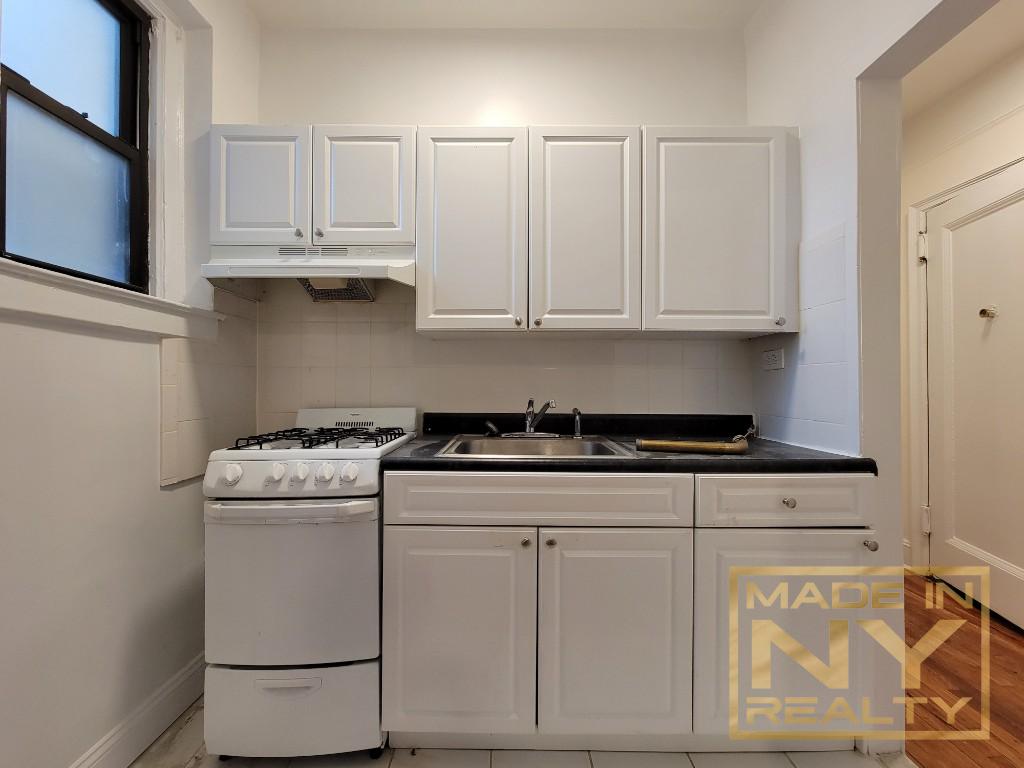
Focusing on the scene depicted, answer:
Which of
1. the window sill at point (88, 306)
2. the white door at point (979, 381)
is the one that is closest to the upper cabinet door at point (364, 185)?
the window sill at point (88, 306)

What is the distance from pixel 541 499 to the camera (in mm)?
1497

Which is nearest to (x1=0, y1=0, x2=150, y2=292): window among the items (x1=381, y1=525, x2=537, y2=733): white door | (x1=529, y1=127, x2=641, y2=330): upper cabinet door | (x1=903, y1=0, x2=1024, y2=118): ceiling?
(x1=381, y1=525, x2=537, y2=733): white door

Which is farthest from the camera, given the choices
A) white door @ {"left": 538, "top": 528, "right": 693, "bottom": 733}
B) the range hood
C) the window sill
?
the range hood

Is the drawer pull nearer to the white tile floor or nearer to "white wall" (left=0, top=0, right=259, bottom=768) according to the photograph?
the white tile floor

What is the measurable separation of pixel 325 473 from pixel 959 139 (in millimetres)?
3397

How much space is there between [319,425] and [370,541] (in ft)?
2.69

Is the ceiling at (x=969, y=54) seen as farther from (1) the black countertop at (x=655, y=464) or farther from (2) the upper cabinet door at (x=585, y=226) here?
(1) the black countertop at (x=655, y=464)

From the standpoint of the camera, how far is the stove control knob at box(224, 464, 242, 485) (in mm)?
1413

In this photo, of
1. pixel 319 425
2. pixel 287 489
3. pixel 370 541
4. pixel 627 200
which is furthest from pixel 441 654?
pixel 627 200

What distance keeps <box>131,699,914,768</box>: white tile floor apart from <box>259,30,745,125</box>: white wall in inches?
95.3

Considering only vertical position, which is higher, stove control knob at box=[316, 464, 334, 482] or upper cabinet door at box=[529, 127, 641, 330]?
upper cabinet door at box=[529, 127, 641, 330]

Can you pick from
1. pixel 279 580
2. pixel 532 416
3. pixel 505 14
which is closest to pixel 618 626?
pixel 532 416

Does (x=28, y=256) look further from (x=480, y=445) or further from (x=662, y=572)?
(x=662, y=572)

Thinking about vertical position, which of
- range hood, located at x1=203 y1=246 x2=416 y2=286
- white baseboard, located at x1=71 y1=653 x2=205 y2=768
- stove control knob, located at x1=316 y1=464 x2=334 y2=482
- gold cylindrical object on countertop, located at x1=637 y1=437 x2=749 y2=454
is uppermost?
range hood, located at x1=203 y1=246 x2=416 y2=286
